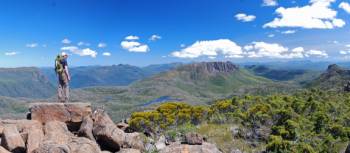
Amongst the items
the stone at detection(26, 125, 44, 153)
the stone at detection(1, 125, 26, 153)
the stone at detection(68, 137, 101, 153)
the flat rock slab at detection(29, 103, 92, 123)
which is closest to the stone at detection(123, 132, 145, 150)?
the stone at detection(68, 137, 101, 153)

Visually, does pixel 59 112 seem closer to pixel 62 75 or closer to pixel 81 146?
pixel 62 75

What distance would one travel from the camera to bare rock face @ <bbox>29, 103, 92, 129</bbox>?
33750mm

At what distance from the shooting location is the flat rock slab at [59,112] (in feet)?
111

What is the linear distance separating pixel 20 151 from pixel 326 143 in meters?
50.2

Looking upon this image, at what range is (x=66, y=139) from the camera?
92.9 feet

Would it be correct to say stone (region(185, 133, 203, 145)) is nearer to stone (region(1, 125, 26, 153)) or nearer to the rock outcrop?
the rock outcrop

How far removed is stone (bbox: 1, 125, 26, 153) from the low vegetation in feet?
103

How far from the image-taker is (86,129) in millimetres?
31312

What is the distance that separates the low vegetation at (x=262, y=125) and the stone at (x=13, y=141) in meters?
31.4

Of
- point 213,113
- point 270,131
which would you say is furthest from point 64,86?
point 213,113

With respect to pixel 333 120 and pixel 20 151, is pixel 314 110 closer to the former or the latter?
pixel 333 120

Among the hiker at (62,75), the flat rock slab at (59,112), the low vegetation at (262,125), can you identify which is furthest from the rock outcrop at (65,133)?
the low vegetation at (262,125)

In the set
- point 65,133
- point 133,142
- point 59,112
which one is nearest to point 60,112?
point 59,112

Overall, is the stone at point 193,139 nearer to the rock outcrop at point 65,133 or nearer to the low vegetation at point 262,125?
the rock outcrop at point 65,133
